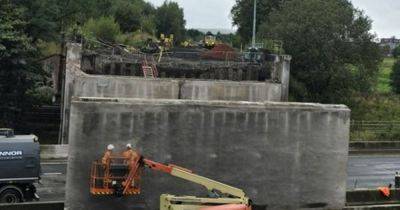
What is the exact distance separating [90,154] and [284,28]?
116ft

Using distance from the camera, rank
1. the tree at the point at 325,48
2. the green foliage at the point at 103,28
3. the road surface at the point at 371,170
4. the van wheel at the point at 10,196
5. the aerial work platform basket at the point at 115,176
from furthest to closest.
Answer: the green foliage at the point at 103,28
the tree at the point at 325,48
the road surface at the point at 371,170
the van wheel at the point at 10,196
the aerial work platform basket at the point at 115,176

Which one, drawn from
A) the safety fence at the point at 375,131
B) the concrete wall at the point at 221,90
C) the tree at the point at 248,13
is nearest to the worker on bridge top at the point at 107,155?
the concrete wall at the point at 221,90

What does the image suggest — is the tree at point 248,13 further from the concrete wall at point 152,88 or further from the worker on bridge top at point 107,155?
the worker on bridge top at point 107,155

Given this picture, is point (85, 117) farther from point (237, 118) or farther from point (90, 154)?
point (237, 118)

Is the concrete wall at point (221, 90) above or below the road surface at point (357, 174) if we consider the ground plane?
above

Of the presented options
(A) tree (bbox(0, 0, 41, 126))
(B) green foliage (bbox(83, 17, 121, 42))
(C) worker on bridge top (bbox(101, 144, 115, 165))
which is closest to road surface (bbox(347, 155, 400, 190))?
(C) worker on bridge top (bbox(101, 144, 115, 165))

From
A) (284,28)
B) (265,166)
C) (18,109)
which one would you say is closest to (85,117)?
(265,166)

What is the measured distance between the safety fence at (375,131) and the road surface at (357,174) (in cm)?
450

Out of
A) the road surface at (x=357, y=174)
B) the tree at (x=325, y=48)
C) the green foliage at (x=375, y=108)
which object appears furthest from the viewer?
the green foliage at (x=375, y=108)

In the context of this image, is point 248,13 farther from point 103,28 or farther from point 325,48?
point 325,48

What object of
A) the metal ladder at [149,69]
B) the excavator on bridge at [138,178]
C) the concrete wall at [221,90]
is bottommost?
the excavator on bridge at [138,178]

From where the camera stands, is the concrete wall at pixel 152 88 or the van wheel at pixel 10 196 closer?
the van wheel at pixel 10 196

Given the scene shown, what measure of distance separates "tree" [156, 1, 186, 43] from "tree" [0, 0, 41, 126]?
68332 mm

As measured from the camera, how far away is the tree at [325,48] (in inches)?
1890
